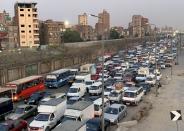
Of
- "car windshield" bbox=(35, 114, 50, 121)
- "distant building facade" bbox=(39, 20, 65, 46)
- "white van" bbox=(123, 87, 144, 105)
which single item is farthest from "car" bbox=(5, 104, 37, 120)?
"distant building facade" bbox=(39, 20, 65, 46)

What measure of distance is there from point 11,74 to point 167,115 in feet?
90.8

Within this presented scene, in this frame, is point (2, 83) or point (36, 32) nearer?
point (2, 83)

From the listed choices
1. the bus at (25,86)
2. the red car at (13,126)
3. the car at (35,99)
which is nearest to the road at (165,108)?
the red car at (13,126)

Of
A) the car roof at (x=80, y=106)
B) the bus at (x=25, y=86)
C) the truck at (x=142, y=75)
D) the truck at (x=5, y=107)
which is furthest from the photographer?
the truck at (x=142, y=75)

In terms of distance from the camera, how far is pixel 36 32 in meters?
112

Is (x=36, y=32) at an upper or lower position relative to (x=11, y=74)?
upper

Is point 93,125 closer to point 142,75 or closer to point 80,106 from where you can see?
point 80,106

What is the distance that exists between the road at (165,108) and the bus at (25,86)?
14.5 meters

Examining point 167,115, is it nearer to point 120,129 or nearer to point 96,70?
point 120,129

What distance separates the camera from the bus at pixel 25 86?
4034cm

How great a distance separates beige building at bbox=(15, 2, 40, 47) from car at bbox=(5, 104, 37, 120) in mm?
79597

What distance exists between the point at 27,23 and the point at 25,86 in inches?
2847

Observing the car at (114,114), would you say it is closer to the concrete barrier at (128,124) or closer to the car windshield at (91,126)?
the concrete barrier at (128,124)

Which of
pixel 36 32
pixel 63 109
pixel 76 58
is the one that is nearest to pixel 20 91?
pixel 63 109
